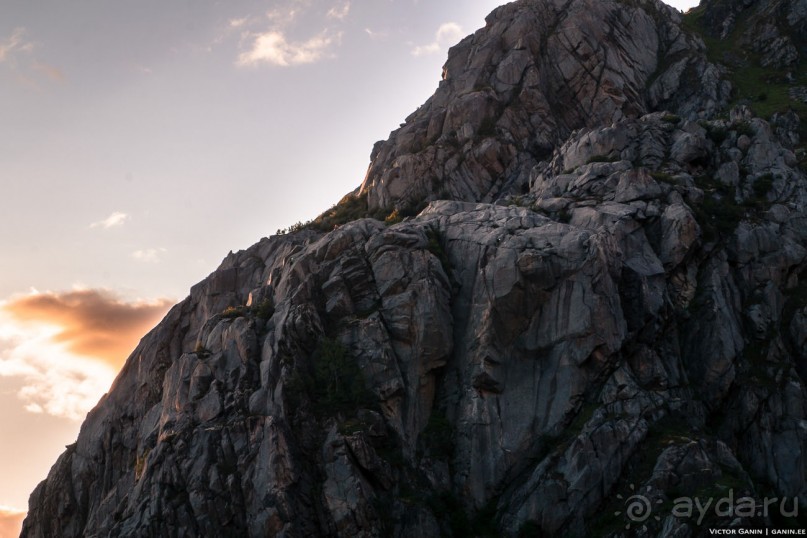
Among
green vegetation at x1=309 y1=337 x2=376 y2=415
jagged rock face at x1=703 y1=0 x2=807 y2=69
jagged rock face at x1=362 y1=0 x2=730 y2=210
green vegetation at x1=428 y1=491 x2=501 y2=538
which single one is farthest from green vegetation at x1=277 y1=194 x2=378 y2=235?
jagged rock face at x1=703 y1=0 x2=807 y2=69

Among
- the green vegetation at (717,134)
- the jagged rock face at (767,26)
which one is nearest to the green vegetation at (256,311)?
the green vegetation at (717,134)

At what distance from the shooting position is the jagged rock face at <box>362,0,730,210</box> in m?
101

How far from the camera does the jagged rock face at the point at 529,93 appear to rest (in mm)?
100875

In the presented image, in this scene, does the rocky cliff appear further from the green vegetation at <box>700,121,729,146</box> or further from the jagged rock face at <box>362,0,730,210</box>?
the jagged rock face at <box>362,0,730,210</box>

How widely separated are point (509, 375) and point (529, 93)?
166 ft

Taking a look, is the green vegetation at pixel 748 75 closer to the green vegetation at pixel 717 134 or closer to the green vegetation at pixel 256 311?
the green vegetation at pixel 717 134

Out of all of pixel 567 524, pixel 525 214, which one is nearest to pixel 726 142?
pixel 525 214

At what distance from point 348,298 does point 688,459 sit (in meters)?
28.6

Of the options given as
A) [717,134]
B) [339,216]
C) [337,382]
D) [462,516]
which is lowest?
[462,516]

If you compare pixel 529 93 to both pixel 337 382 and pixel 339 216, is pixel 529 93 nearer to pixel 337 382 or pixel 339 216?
pixel 339 216

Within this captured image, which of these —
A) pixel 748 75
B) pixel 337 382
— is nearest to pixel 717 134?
pixel 748 75

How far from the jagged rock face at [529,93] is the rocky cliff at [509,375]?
13.6 meters

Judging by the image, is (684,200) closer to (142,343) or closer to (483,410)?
(483,410)

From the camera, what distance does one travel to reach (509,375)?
213 feet
